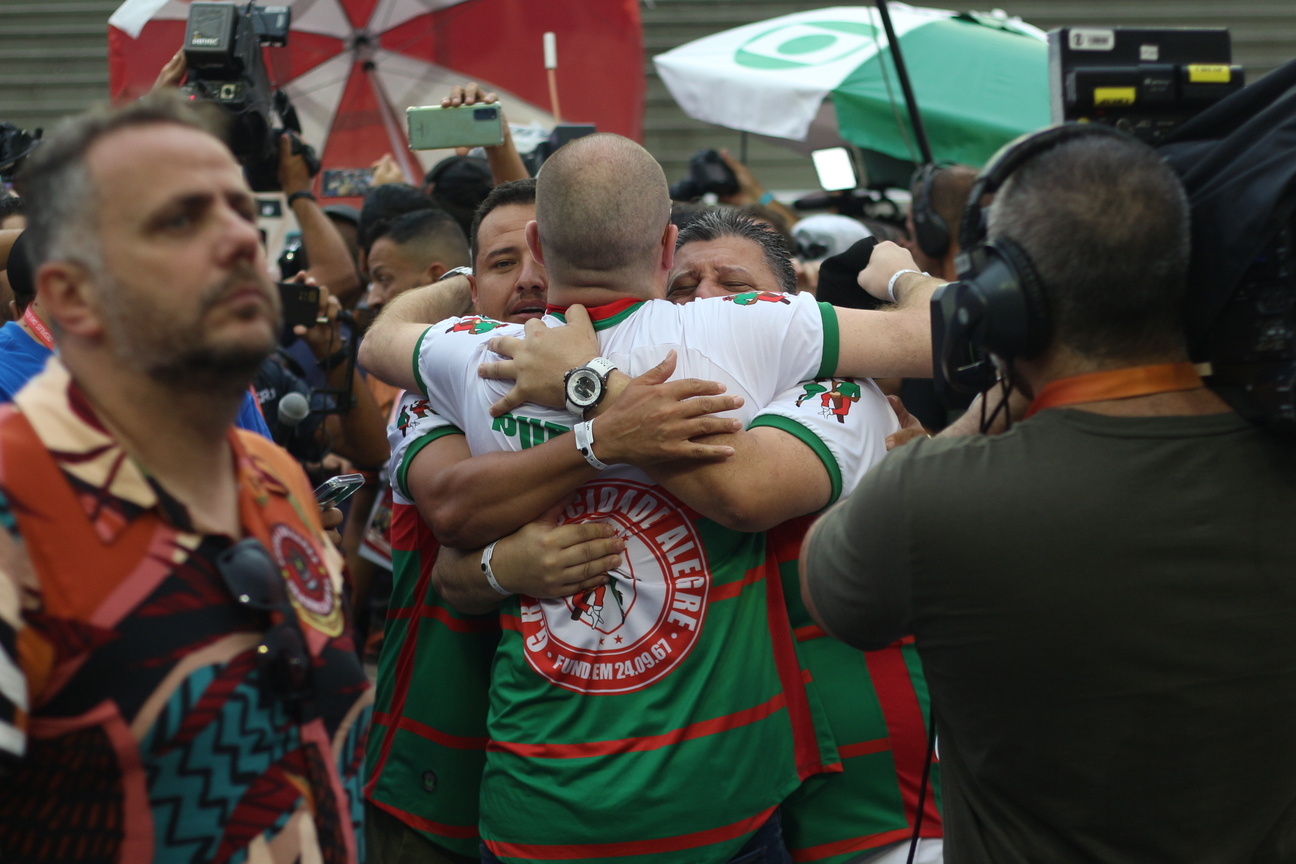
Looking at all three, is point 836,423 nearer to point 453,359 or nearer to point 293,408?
point 453,359

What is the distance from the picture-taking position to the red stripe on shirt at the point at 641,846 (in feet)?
6.10

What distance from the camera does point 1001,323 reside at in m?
1.48

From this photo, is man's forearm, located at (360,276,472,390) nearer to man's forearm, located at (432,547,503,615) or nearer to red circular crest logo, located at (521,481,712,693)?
man's forearm, located at (432,547,503,615)

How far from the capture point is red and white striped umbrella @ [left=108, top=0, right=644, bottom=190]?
5.95m

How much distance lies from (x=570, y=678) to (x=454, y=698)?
47 cm

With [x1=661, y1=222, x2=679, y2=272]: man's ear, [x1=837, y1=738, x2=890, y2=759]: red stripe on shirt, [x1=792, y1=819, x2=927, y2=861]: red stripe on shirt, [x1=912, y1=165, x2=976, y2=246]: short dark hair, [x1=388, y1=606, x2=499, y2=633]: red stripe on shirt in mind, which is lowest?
[x1=792, y1=819, x2=927, y2=861]: red stripe on shirt

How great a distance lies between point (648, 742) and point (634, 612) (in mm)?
223

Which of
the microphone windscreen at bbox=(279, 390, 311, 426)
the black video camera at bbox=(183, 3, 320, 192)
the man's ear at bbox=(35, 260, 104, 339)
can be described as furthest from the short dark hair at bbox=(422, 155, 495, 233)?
the man's ear at bbox=(35, 260, 104, 339)

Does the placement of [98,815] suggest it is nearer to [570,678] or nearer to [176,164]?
[176,164]

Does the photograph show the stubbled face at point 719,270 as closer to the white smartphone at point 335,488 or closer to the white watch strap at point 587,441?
the white watch strap at point 587,441

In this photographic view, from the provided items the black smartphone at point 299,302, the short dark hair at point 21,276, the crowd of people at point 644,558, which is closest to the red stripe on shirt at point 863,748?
the crowd of people at point 644,558

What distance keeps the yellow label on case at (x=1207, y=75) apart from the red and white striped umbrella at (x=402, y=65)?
462 centimetres

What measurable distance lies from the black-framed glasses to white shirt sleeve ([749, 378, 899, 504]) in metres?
0.95

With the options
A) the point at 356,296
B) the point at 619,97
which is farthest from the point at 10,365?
the point at 619,97
